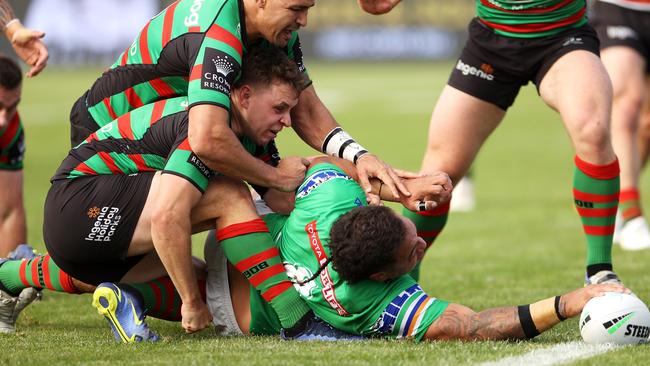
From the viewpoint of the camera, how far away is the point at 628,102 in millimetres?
9188

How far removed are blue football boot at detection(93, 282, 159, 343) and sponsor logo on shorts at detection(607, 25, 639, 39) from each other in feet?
17.8

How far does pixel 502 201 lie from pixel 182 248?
27.3 ft

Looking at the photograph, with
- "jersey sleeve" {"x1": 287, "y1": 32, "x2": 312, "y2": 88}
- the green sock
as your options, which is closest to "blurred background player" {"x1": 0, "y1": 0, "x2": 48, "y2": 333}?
"jersey sleeve" {"x1": 287, "y1": 32, "x2": 312, "y2": 88}

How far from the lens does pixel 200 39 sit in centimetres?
553

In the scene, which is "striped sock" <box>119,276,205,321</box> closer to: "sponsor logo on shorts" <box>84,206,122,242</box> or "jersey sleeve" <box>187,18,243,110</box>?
"sponsor logo on shorts" <box>84,206,122,242</box>

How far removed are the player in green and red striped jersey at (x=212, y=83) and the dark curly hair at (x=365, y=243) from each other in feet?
1.56

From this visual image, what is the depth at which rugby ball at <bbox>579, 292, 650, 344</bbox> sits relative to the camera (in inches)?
195

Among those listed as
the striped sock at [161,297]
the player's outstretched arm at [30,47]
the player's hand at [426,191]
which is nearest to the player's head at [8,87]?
the player's outstretched arm at [30,47]

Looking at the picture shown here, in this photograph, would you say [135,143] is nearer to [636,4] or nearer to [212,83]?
[212,83]

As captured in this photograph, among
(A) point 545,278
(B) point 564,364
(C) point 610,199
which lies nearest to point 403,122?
(A) point 545,278

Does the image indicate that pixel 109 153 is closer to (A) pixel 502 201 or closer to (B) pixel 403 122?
(A) pixel 502 201

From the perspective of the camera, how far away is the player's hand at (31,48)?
22.1ft

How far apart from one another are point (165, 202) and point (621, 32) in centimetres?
538

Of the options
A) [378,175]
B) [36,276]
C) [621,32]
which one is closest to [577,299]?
[378,175]
